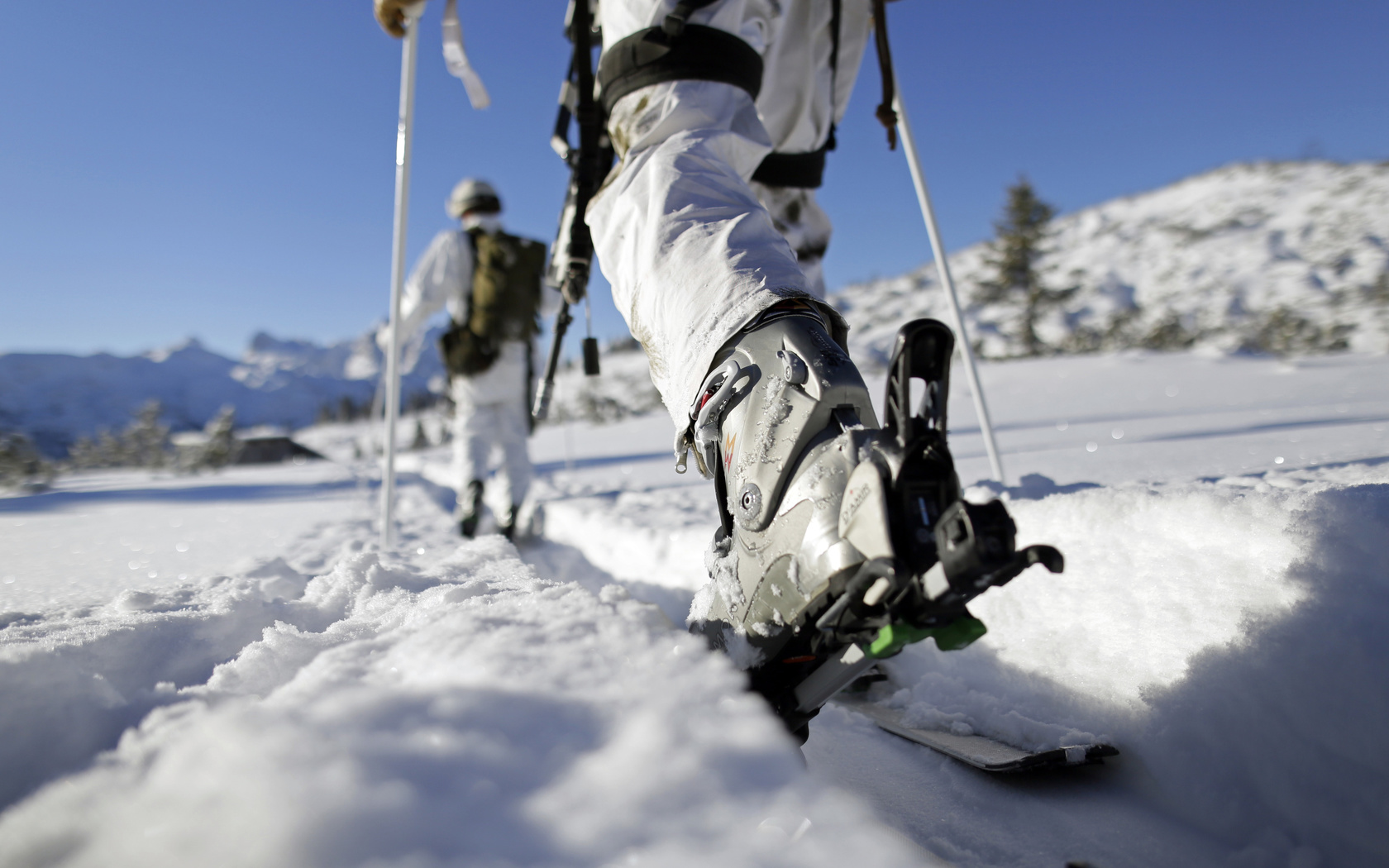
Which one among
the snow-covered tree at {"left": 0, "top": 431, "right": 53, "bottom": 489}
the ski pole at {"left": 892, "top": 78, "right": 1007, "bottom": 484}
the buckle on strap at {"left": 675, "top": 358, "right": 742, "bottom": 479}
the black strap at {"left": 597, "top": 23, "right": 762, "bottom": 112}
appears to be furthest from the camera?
the snow-covered tree at {"left": 0, "top": 431, "right": 53, "bottom": 489}

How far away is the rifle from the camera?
1157 millimetres

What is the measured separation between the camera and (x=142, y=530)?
80.4 inches

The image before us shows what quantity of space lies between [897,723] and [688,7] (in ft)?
3.43

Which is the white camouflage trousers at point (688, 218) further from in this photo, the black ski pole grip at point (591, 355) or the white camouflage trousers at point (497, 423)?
the white camouflage trousers at point (497, 423)

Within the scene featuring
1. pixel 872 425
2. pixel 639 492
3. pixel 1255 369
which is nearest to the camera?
pixel 872 425

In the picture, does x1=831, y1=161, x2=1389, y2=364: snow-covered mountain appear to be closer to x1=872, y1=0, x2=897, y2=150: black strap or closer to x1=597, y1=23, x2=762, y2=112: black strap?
x1=872, y1=0, x2=897, y2=150: black strap

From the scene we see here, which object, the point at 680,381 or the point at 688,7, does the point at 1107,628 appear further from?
the point at 688,7

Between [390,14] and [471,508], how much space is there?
2.05m

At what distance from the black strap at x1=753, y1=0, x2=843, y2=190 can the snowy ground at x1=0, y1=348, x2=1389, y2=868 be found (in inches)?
31.5

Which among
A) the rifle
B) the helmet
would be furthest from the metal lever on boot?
the helmet

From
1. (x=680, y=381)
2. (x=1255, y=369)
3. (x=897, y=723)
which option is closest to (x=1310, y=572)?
(x=897, y=723)

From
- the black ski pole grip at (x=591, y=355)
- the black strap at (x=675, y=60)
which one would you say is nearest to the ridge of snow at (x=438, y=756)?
the black strap at (x=675, y=60)

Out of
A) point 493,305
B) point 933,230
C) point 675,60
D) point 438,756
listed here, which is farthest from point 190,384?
point 438,756

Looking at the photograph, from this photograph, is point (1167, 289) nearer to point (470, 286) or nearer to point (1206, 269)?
point (1206, 269)
